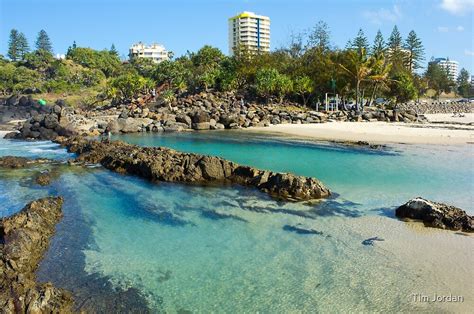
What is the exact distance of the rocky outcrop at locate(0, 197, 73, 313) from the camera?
823cm

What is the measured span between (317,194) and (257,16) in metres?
192

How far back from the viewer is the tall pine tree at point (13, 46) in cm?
12444

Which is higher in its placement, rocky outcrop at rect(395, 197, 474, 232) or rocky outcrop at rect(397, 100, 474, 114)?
rocky outcrop at rect(397, 100, 474, 114)

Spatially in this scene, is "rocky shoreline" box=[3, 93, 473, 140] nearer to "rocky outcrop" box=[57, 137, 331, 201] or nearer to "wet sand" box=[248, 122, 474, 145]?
"wet sand" box=[248, 122, 474, 145]

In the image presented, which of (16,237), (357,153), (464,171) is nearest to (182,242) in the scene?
(16,237)

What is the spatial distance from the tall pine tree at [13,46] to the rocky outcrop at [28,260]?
5116 inches

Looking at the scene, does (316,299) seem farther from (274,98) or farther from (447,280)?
(274,98)

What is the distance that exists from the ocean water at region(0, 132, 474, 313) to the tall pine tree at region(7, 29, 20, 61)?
12247cm

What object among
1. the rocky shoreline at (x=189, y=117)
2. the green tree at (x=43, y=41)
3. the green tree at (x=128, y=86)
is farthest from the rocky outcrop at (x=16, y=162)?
the green tree at (x=43, y=41)

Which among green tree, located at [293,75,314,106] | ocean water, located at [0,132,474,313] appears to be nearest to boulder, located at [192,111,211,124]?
green tree, located at [293,75,314,106]

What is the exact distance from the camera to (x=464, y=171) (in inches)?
877

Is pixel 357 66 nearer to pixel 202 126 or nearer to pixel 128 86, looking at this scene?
pixel 202 126

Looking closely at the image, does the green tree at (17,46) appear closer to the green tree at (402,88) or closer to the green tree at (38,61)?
the green tree at (38,61)

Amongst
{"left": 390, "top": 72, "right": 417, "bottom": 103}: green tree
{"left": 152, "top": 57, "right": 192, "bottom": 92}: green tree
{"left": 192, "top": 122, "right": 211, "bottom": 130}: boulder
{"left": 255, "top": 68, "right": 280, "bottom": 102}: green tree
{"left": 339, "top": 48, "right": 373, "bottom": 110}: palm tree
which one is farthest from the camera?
{"left": 152, "top": 57, "right": 192, "bottom": 92}: green tree
